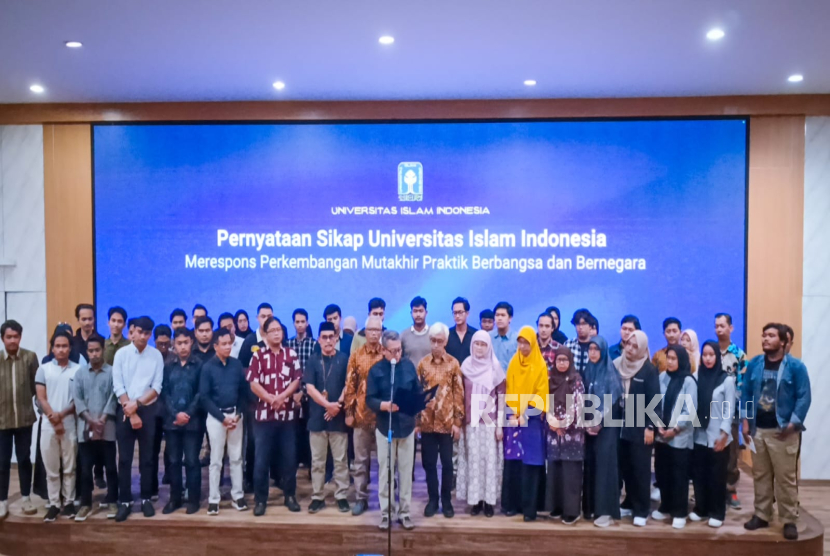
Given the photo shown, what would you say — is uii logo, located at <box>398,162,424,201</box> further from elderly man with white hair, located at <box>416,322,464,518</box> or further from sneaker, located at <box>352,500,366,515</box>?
sneaker, located at <box>352,500,366,515</box>

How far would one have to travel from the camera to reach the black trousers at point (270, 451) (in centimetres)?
481

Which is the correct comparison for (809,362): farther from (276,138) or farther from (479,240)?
(276,138)

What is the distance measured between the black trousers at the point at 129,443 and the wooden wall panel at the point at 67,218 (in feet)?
7.56

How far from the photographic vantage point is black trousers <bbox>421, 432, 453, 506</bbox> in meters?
4.75

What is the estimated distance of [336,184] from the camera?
661 centimetres

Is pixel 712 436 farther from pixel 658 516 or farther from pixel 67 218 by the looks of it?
pixel 67 218

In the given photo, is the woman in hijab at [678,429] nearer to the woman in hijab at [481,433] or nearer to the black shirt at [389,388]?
the woman in hijab at [481,433]

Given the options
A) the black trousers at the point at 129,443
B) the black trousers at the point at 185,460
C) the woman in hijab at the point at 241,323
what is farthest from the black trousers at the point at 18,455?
the woman in hijab at the point at 241,323

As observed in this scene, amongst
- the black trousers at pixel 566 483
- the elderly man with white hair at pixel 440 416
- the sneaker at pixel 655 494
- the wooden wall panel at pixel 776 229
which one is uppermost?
the wooden wall panel at pixel 776 229

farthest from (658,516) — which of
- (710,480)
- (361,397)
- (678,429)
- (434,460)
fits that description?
(361,397)

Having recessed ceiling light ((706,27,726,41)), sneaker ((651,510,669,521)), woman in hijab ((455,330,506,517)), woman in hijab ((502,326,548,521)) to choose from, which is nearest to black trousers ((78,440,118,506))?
woman in hijab ((455,330,506,517))

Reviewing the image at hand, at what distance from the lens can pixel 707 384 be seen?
4.64 meters

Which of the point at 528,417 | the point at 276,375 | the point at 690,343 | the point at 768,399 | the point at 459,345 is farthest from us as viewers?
the point at 459,345

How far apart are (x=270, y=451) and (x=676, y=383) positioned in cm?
295
